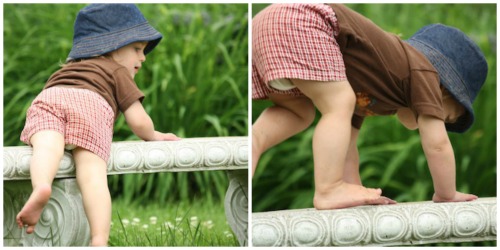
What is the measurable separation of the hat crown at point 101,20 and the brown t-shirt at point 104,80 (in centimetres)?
14

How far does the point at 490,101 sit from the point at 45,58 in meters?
2.63

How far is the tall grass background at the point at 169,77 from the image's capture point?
4516 mm

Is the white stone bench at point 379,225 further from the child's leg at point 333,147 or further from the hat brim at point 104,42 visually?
the hat brim at point 104,42

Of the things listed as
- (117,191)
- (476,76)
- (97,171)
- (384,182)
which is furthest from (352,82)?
(117,191)

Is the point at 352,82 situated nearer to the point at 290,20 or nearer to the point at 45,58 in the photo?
the point at 290,20

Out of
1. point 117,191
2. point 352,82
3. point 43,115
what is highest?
point 352,82

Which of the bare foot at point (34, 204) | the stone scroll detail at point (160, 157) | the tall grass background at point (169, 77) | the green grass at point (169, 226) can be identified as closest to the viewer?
the bare foot at point (34, 204)

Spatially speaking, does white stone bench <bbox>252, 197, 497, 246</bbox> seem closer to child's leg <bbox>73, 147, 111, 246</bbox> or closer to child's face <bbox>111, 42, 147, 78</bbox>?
child's leg <bbox>73, 147, 111, 246</bbox>

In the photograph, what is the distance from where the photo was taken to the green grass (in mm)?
3072

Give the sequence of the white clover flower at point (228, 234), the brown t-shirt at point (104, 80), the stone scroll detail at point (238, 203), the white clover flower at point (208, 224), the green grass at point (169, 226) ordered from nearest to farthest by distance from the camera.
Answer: the brown t-shirt at point (104, 80)
the stone scroll detail at point (238, 203)
the green grass at point (169, 226)
the white clover flower at point (228, 234)
the white clover flower at point (208, 224)

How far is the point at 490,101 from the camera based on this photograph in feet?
14.2

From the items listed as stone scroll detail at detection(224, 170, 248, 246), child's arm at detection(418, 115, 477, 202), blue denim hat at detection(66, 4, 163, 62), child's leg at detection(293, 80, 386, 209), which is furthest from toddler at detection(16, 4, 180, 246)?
child's arm at detection(418, 115, 477, 202)

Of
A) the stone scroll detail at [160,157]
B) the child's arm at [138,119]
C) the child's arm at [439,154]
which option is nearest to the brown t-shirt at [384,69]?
the child's arm at [439,154]

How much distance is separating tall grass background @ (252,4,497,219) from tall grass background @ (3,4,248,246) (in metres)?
0.38
